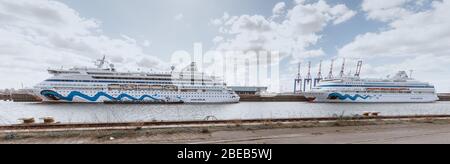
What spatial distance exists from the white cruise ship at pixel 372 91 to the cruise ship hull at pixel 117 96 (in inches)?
1401

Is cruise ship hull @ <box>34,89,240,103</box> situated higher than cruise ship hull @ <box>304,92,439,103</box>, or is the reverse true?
cruise ship hull @ <box>34,89,240,103</box>

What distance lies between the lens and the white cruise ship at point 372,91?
203 feet

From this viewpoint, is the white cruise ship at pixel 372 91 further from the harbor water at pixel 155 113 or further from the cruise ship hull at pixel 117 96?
the cruise ship hull at pixel 117 96

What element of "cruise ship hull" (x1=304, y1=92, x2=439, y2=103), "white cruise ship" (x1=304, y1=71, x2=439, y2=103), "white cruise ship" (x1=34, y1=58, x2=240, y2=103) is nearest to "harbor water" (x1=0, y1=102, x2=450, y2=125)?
"white cruise ship" (x1=34, y1=58, x2=240, y2=103)

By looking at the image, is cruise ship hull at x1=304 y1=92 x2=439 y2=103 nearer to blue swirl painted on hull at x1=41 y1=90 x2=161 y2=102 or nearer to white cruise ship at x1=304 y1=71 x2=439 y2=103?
white cruise ship at x1=304 y1=71 x2=439 y2=103

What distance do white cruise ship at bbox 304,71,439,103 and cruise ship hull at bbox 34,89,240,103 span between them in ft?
117

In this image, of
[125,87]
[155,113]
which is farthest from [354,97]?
[125,87]

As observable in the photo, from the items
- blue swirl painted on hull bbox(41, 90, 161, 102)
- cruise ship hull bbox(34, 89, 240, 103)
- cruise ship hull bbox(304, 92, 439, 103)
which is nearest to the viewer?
blue swirl painted on hull bbox(41, 90, 161, 102)

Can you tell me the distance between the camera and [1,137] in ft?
23.7

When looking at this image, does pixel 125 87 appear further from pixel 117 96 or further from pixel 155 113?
pixel 155 113

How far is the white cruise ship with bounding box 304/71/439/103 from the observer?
203 feet

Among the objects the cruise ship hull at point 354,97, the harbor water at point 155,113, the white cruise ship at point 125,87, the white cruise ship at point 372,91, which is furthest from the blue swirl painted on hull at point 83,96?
the white cruise ship at point 372,91
